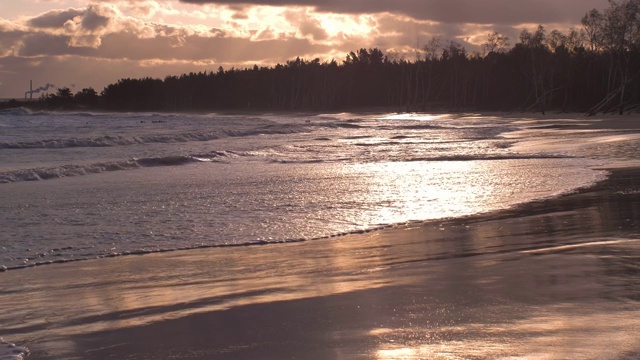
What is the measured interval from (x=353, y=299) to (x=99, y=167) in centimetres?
1458

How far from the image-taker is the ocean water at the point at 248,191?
9328 mm

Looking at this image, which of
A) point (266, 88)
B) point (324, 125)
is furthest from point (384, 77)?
point (324, 125)

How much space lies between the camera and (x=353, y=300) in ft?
18.7

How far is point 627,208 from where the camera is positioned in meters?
10.5

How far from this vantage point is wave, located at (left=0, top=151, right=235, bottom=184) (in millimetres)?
17062

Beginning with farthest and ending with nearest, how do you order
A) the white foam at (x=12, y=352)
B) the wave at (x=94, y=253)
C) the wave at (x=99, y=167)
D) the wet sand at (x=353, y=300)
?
the wave at (x=99, y=167) < the wave at (x=94, y=253) < the white foam at (x=12, y=352) < the wet sand at (x=353, y=300)

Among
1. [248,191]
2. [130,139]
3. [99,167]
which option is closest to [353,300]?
[248,191]

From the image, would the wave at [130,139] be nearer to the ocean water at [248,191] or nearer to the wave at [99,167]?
the ocean water at [248,191]

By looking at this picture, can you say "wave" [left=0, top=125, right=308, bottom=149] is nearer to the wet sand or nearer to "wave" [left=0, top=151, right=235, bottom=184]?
"wave" [left=0, top=151, right=235, bottom=184]

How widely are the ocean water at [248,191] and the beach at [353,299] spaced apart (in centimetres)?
102

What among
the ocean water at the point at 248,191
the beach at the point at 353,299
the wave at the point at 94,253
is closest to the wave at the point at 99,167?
the ocean water at the point at 248,191

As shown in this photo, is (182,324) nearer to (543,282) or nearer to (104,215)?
(543,282)

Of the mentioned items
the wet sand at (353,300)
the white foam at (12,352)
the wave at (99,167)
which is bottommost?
the wave at (99,167)

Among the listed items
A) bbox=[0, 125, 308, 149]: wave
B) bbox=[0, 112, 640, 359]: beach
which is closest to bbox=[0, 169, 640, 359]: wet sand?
bbox=[0, 112, 640, 359]: beach
